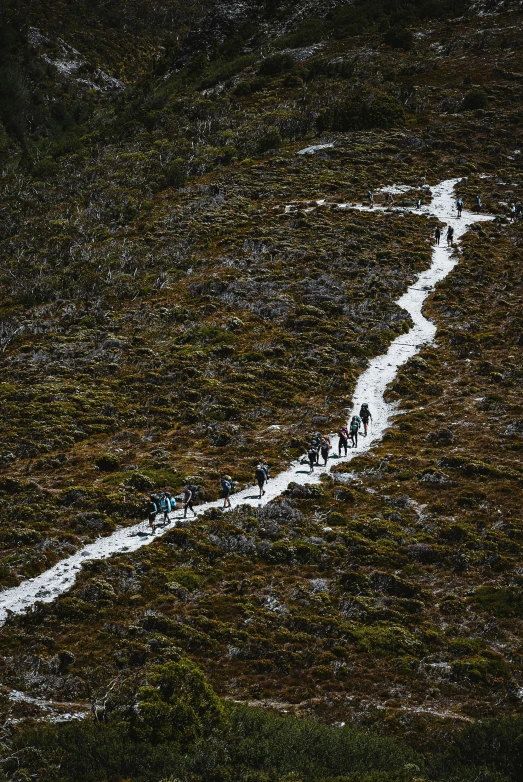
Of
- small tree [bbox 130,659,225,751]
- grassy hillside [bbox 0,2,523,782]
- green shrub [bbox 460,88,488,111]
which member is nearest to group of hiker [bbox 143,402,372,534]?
grassy hillside [bbox 0,2,523,782]

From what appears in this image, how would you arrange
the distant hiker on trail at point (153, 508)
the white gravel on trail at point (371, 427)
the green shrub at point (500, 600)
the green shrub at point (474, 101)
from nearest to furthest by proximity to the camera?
the green shrub at point (500, 600) → the white gravel on trail at point (371, 427) → the distant hiker on trail at point (153, 508) → the green shrub at point (474, 101)

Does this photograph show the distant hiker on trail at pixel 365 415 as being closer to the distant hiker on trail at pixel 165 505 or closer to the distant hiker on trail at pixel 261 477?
the distant hiker on trail at pixel 261 477

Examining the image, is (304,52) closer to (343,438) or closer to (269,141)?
(269,141)

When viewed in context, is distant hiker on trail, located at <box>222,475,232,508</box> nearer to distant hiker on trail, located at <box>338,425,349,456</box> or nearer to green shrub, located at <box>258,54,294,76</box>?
distant hiker on trail, located at <box>338,425,349,456</box>

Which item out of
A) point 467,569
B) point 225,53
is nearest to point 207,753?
point 467,569

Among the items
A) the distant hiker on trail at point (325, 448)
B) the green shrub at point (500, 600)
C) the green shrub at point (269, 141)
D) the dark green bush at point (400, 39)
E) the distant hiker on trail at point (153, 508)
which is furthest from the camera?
the dark green bush at point (400, 39)

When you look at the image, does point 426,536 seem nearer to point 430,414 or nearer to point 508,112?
point 430,414

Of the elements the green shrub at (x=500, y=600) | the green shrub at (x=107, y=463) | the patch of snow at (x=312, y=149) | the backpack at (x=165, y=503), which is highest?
the patch of snow at (x=312, y=149)

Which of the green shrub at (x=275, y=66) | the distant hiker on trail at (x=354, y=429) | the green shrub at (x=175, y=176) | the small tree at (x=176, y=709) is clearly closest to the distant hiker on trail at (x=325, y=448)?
the distant hiker on trail at (x=354, y=429)
